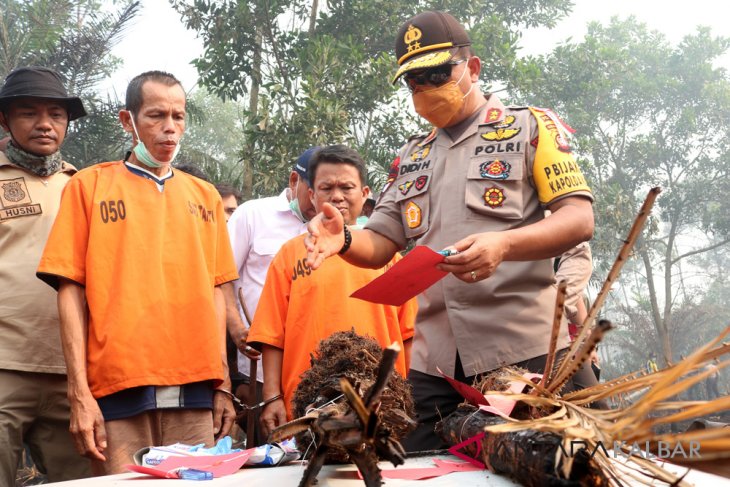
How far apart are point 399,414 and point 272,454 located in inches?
24.2

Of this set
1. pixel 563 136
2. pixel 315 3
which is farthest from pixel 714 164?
pixel 563 136

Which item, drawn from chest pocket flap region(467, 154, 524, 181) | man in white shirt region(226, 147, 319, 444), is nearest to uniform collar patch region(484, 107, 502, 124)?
chest pocket flap region(467, 154, 524, 181)

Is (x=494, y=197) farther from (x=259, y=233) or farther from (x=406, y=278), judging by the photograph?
(x=259, y=233)

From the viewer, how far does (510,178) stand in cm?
249

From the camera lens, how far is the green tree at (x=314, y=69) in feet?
35.3

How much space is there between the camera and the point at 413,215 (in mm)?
2758

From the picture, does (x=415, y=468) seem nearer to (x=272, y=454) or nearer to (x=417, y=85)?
(x=272, y=454)

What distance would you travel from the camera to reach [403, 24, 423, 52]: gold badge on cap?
105 inches

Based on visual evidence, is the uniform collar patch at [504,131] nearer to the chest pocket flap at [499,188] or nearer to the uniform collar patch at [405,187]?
the chest pocket flap at [499,188]

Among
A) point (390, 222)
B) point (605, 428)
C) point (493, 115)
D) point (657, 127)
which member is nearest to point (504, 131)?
point (493, 115)

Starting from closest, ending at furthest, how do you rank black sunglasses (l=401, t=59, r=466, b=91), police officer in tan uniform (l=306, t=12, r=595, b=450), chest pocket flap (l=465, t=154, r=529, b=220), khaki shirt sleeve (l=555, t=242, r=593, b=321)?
police officer in tan uniform (l=306, t=12, r=595, b=450)
chest pocket flap (l=465, t=154, r=529, b=220)
black sunglasses (l=401, t=59, r=466, b=91)
khaki shirt sleeve (l=555, t=242, r=593, b=321)

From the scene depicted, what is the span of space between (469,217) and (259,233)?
79.7 inches

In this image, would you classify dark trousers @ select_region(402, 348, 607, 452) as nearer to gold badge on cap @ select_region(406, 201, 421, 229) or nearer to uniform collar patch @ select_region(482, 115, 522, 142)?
gold badge on cap @ select_region(406, 201, 421, 229)

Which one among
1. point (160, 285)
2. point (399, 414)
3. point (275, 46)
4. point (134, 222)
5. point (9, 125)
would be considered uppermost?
point (275, 46)
